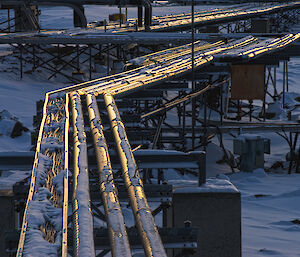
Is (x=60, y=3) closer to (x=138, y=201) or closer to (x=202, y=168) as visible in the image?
(x=202, y=168)

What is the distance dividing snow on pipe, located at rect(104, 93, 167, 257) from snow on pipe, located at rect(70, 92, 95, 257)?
19.0 inches

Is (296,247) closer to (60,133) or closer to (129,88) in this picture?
(129,88)

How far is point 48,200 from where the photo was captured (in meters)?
7.61

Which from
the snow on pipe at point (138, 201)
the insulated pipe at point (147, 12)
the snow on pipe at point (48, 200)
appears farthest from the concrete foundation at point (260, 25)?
the snow on pipe at point (48, 200)

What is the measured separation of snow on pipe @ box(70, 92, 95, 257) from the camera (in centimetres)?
634

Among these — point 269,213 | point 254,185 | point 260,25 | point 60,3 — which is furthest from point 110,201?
point 60,3

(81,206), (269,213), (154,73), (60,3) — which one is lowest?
(269,213)

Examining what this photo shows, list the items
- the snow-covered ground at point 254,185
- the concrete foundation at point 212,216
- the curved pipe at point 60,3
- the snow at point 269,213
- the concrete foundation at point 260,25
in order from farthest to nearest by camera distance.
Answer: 1. the curved pipe at point 60,3
2. the concrete foundation at point 260,25
3. the snow-covered ground at point 254,185
4. the snow at point 269,213
5. the concrete foundation at point 212,216

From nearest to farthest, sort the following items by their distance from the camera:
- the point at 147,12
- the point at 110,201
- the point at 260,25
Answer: the point at 110,201
the point at 260,25
the point at 147,12

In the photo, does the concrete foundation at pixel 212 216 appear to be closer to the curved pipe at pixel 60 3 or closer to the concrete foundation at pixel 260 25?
the concrete foundation at pixel 260 25

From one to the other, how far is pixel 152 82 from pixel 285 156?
498 inches

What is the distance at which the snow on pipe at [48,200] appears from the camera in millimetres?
6391

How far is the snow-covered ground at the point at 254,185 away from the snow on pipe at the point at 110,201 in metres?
1.68

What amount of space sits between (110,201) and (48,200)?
2.28 ft
